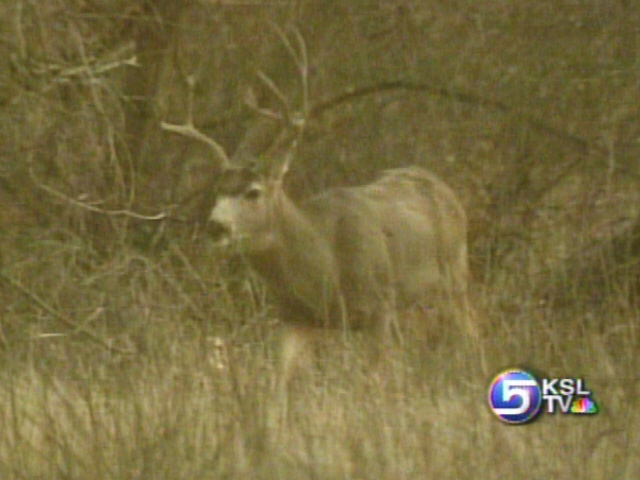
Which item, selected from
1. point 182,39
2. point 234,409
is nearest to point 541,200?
point 182,39

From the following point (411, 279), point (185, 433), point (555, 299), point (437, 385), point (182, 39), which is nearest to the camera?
point (185, 433)

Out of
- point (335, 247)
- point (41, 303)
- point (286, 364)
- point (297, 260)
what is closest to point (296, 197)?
point (335, 247)

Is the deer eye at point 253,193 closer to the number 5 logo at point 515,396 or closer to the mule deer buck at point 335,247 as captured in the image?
the mule deer buck at point 335,247

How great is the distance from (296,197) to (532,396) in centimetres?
434

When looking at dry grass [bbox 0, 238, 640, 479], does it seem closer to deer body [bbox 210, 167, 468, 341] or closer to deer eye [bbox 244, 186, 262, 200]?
deer body [bbox 210, 167, 468, 341]

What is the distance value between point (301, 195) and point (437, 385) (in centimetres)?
429

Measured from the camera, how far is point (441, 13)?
1021cm

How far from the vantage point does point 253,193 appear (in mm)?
8461

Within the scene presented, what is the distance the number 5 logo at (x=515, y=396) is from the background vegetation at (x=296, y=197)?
63 mm

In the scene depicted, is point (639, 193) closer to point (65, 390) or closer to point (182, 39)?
point (182, 39)

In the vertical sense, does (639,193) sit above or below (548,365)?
above

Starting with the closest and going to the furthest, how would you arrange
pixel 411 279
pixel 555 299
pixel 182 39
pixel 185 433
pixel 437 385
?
pixel 185 433, pixel 437 385, pixel 555 299, pixel 411 279, pixel 182 39

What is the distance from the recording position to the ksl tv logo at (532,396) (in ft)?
19.5

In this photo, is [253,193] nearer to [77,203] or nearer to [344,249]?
[344,249]
